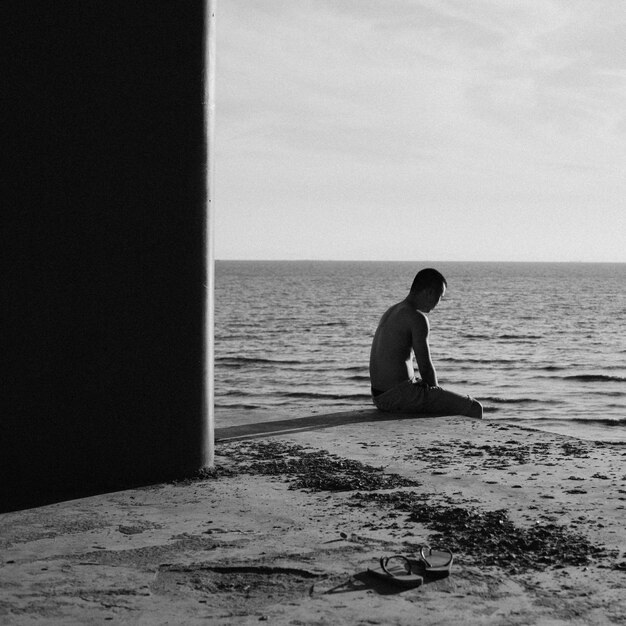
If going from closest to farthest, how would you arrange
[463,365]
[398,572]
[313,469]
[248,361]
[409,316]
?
[398,572] → [313,469] → [409,316] → [248,361] → [463,365]

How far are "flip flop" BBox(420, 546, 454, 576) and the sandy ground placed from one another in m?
0.06

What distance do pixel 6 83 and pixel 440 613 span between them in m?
3.50

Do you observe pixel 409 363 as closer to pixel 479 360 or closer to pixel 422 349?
pixel 422 349

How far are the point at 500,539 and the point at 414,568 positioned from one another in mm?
633

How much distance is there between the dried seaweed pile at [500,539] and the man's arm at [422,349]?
3.53 meters

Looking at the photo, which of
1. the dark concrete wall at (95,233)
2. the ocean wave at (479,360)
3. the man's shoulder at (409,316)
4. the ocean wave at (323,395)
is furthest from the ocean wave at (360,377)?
the dark concrete wall at (95,233)

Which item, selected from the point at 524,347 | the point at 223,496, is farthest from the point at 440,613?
the point at 524,347

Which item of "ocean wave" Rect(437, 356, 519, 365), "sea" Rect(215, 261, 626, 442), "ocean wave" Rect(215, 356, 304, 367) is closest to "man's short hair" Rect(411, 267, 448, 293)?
"sea" Rect(215, 261, 626, 442)

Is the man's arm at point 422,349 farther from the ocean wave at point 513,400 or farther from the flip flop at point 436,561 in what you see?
the ocean wave at point 513,400

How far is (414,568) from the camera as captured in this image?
11.5 feet

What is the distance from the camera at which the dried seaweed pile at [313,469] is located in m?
5.07

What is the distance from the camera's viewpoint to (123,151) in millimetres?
4711

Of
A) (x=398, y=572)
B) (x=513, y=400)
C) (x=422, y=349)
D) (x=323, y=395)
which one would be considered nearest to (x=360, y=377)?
(x=323, y=395)

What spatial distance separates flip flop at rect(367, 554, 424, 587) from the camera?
3324mm
